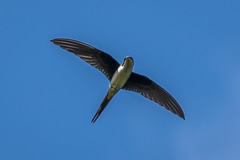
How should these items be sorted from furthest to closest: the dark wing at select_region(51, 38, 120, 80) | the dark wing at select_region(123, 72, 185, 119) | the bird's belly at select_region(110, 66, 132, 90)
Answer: the dark wing at select_region(123, 72, 185, 119), the dark wing at select_region(51, 38, 120, 80), the bird's belly at select_region(110, 66, 132, 90)

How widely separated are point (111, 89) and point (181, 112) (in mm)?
1821

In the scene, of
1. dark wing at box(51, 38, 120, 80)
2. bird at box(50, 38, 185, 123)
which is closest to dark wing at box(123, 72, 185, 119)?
bird at box(50, 38, 185, 123)

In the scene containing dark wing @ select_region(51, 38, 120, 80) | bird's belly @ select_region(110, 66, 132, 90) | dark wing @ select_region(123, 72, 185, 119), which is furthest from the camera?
dark wing @ select_region(123, 72, 185, 119)

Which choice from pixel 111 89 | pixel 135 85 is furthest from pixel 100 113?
pixel 135 85

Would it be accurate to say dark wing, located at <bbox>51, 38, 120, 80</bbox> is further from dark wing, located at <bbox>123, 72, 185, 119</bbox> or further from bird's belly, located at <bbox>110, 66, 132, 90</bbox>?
dark wing, located at <bbox>123, 72, 185, 119</bbox>

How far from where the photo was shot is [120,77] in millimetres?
11594

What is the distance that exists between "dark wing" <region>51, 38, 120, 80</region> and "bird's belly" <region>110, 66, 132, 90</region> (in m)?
0.34

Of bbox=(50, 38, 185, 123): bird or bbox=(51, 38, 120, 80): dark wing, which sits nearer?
bbox=(50, 38, 185, 123): bird

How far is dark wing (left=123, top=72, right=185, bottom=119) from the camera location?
12312 mm

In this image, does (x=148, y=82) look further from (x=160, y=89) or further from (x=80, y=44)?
(x=80, y=44)

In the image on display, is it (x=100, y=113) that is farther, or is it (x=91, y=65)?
(x=91, y=65)

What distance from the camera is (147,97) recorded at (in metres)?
12.5

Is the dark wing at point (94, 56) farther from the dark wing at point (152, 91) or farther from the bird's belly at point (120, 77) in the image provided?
the dark wing at point (152, 91)

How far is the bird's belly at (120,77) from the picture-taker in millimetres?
11523
